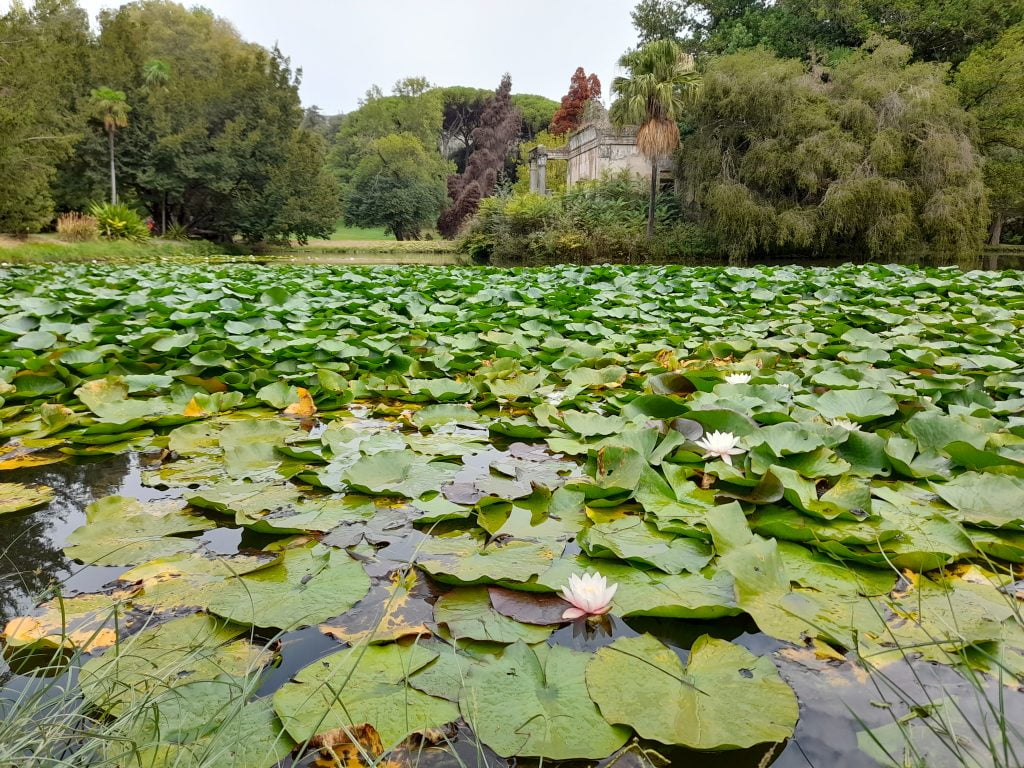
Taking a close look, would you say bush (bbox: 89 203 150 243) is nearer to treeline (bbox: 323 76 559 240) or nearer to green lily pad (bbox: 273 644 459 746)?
treeline (bbox: 323 76 559 240)

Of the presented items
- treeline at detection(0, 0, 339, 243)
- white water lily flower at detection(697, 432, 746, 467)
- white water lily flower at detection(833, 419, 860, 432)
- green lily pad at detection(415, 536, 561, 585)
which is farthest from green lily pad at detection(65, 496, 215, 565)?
treeline at detection(0, 0, 339, 243)

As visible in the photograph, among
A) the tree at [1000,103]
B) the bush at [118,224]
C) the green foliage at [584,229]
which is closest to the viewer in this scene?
the bush at [118,224]

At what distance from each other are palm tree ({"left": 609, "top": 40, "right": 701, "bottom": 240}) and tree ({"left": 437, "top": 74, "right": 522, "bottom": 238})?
1608 centimetres

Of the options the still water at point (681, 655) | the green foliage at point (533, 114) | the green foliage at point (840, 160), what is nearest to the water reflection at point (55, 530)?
the still water at point (681, 655)

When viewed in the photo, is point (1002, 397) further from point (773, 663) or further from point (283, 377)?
point (283, 377)

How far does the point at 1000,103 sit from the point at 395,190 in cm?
2341

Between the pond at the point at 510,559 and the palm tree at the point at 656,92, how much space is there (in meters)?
14.2

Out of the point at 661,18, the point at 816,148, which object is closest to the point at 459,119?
the point at 661,18

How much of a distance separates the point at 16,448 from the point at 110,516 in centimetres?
74

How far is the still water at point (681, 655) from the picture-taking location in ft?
2.33

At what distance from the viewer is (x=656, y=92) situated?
15.0 meters

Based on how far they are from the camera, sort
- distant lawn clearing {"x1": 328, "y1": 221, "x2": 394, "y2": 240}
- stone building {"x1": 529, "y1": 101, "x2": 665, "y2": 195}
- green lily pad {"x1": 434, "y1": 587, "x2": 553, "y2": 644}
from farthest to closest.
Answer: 1. distant lawn clearing {"x1": 328, "y1": 221, "x2": 394, "y2": 240}
2. stone building {"x1": 529, "y1": 101, "x2": 665, "y2": 195}
3. green lily pad {"x1": 434, "y1": 587, "x2": 553, "y2": 644}

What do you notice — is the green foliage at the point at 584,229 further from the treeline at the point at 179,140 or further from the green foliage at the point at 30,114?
the green foliage at the point at 30,114

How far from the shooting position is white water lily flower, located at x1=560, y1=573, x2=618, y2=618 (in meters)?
0.92
